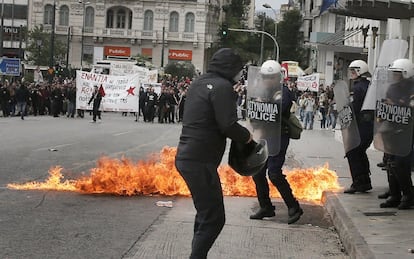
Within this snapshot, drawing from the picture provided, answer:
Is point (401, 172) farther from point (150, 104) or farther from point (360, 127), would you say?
point (150, 104)

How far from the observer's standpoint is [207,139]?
5.38 meters

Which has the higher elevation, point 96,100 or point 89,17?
point 89,17

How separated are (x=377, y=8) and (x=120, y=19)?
80373 mm

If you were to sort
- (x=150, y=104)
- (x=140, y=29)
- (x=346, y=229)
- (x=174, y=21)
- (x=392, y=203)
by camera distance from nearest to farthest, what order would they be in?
(x=346, y=229) < (x=392, y=203) < (x=150, y=104) < (x=140, y=29) < (x=174, y=21)

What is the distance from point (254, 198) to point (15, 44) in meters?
88.9

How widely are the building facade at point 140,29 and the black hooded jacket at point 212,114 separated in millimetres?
88132

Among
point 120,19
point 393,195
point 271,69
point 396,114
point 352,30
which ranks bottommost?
point 393,195

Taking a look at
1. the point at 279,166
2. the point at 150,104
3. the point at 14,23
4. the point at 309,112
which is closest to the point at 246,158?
the point at 279,166

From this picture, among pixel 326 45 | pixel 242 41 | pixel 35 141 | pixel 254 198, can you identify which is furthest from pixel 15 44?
pixel 254 198

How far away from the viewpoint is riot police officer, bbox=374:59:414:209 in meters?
8.53

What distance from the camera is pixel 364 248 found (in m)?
6.54

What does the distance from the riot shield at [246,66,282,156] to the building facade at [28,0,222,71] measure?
85.3 m

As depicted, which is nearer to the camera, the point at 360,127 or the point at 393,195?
the point at 393,195

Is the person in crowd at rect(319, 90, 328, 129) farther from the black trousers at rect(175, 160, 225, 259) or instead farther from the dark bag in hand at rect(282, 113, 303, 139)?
the black trousers at rect(175, 160, 225, 259)
